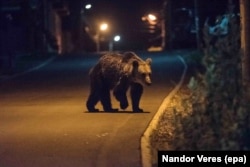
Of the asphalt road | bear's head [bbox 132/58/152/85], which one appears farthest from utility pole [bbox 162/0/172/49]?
bear's head [bbox 132/58/152/85]

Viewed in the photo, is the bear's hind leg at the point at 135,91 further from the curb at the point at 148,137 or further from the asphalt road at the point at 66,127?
the curb at the point at 148,137

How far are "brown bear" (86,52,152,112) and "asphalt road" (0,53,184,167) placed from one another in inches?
14.1

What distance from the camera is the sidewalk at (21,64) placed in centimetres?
3241

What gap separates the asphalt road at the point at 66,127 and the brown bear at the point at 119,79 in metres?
0.36

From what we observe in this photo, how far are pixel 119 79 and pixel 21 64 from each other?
2143cm

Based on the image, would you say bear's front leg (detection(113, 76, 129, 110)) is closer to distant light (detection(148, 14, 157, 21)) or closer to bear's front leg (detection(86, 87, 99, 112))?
bear's front leg (detection(86, 87, 99, 112))

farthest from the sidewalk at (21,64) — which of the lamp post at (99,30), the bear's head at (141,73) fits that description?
the lamp post at (99,30)

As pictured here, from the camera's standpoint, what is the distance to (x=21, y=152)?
12609 mm

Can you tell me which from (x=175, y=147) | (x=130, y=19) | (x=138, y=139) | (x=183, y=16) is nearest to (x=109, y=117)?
(x=138, y=139)

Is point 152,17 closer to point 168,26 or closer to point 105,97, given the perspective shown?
point 168,26

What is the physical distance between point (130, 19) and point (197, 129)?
6705 centimetres

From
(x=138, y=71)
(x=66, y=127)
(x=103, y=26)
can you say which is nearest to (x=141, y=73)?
(x=138, y=71)

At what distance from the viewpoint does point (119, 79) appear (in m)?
17.0

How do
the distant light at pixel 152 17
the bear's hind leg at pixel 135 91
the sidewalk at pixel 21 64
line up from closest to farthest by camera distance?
the bear's hind leg at pixel 135 91 → the sidewalk at pixel 21 64 → the distant light at pixel 152 17
